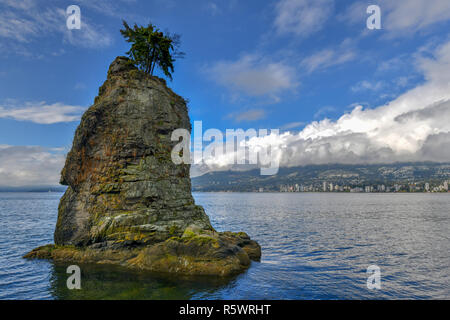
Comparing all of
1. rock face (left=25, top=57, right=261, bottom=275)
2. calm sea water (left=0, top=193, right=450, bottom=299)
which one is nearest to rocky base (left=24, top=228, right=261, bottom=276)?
rock face (left=25, top=57, right=261, bottom=275)

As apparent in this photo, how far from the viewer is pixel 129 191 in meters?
28.3

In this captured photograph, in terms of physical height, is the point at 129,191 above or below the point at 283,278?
above

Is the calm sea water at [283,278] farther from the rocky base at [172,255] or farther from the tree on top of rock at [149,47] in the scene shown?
the tree on top of rock at [149,47]

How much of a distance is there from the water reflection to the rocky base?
123cm

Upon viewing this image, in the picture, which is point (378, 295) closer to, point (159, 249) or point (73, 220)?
point (159, 249)

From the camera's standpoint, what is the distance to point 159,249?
79.5 ft

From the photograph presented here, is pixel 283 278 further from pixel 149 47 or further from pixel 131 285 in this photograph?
pixel 149 47

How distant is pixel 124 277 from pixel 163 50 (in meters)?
29.1

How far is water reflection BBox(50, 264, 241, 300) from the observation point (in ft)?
56.9

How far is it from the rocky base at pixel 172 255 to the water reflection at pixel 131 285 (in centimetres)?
123

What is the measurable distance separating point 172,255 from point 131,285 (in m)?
5.00

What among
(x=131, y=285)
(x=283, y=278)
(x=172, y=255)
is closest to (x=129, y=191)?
(x=172, y=255)

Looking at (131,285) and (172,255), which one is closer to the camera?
(131,285)
